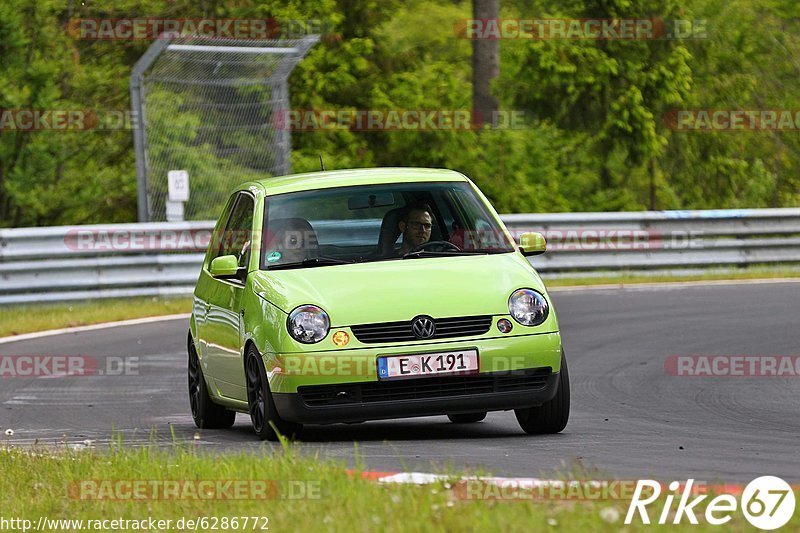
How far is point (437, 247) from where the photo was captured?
9797 millimetres

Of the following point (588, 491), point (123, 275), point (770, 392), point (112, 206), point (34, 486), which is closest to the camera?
point (588, 491)

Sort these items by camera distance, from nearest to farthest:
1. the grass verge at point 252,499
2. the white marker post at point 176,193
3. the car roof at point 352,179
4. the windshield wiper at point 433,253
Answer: the grass verge at point 252,499, the windshield wiper at point 433,253, the car roof at point 352,179, the white marker post at point 176,193

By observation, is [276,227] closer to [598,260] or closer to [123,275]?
[123,275]

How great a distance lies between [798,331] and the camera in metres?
15.9

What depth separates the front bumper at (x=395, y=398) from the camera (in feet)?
28.8

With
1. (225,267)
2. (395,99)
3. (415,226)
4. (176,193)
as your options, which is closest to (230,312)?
(225,267)

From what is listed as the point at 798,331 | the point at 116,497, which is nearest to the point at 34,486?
the point at 116,497

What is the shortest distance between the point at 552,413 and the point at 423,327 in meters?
0.98

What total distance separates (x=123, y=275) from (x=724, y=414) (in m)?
11.4
